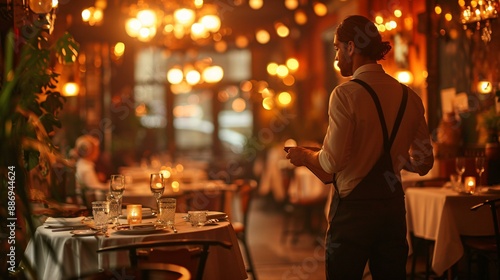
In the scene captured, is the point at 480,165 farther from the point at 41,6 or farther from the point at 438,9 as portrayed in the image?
the point at 41,6

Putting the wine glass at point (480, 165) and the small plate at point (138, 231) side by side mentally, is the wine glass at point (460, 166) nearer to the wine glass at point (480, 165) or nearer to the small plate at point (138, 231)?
the wine glass at point (480, 165)

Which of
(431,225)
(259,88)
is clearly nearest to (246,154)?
(259,88)

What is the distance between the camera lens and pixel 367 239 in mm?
3410

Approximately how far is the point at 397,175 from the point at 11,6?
2890 mm

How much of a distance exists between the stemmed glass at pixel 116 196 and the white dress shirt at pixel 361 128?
4.42 feet

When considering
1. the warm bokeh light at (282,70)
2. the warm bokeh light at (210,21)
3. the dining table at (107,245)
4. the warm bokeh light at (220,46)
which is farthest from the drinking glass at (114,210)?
the warm bokeh light at (220,46)

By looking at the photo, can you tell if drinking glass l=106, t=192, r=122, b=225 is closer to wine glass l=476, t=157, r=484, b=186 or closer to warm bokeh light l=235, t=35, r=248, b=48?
wine glass l=476, t=157, r=484, b=186

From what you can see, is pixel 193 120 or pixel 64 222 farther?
pixel 193 120

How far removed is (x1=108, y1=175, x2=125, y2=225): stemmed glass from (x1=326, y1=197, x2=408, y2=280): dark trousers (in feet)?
4.31

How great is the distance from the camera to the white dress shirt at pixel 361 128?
3.34 metres

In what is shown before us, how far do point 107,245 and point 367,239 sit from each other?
1236 mm

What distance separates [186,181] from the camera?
31.4 ft

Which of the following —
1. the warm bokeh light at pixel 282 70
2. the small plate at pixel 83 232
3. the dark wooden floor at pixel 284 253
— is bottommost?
the dark wooden floor at pixel 284 253

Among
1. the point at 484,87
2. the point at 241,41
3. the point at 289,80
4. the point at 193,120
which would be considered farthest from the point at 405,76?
the point at 193,120
